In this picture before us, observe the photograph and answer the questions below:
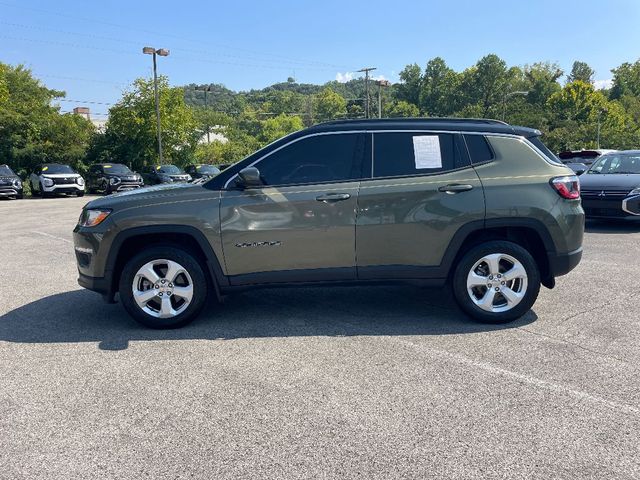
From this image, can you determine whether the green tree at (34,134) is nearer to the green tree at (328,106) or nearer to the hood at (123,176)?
the hood at (123,176)

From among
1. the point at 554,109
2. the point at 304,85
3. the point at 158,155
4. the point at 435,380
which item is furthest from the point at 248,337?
the point at 304,85

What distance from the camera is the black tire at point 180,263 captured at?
4949 millimetres

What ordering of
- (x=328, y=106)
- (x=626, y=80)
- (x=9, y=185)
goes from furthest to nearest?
(x=328, y=106) → (x=626, y=80) → (x=9, y=185)

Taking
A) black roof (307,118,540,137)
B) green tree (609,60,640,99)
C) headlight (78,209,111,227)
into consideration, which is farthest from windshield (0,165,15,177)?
green tree (609,60,640,99)

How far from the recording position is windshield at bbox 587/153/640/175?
11.3m

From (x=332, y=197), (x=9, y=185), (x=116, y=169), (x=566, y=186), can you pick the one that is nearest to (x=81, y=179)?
(x=116, y=169)

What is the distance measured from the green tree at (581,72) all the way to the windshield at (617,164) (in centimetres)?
13050

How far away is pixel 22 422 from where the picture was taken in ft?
11.1

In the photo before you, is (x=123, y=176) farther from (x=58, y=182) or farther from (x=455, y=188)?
(x=455, y=188)

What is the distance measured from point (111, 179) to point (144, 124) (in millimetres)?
12217

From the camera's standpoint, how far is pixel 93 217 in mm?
5047

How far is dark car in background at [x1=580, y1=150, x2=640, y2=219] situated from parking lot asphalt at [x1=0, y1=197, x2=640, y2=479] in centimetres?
495

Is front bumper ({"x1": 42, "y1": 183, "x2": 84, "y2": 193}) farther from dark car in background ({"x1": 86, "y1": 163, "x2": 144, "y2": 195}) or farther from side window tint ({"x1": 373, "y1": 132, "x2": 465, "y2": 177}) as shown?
side window tint ({"x1": 373, "y1": 132, "x2": 465, "y2": 177})

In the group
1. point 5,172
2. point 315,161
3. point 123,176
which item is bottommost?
point 315,161
